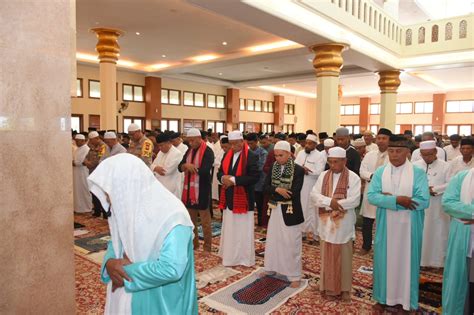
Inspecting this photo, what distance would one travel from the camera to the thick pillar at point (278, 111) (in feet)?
75.2

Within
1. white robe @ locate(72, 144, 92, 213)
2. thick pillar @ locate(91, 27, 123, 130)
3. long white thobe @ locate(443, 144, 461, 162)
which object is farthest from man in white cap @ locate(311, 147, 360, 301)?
thick pillar @ locate(91, 27, 123, 130)

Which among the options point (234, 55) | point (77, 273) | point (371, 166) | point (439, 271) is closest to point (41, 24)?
point (77, 273)

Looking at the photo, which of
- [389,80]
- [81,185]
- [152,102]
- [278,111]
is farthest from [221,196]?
[278,111]

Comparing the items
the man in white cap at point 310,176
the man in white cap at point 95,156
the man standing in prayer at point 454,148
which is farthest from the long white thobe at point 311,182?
the man in white cap at point 95,156

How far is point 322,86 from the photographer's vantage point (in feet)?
25.9

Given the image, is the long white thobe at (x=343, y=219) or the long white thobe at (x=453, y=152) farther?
Answer: the long white thobe at (x=453, y=152)

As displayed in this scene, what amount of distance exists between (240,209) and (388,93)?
30.3 ft

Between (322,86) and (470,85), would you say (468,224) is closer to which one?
(322,86)

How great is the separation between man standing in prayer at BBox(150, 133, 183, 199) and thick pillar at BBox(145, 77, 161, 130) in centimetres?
1073

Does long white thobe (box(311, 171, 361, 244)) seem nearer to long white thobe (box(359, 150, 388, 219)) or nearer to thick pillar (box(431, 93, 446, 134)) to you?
long white thobe (box(359, 150, 388, 219))

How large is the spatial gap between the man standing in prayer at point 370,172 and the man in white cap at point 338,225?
144cm

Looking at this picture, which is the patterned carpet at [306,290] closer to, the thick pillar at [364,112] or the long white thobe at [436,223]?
the long white thobe at [436,223]

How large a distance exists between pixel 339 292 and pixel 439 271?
5.53 feet

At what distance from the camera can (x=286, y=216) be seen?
12.2 ft
